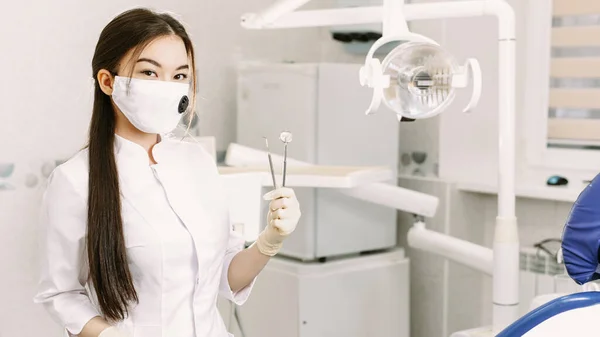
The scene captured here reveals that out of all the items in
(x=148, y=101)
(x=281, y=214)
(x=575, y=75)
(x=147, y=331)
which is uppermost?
(x=575, y=75)

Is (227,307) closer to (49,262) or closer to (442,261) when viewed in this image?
(442,261)

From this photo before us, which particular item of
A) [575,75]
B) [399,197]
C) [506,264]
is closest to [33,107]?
[399,197]

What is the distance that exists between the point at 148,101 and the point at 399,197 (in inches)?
43.5

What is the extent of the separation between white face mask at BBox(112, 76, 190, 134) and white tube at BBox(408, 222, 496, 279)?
106 cm

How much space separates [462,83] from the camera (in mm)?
2004

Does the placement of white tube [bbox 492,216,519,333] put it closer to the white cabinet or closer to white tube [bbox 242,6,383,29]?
white tube [bbox 242,6,383,29]

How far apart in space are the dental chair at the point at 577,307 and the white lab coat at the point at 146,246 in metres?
0.65

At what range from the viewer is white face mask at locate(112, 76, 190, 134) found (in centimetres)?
164

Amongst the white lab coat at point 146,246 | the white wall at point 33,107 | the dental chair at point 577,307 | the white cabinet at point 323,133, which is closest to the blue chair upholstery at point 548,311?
the dental chair at point 577,307

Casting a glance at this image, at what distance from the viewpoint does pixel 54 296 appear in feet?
5.39

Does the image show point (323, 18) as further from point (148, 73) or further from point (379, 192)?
point (148, 73)

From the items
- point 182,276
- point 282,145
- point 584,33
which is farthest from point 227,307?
point 584,33

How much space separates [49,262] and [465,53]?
5.74 feet

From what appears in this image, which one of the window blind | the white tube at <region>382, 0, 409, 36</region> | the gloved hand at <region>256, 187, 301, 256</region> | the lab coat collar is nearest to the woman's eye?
the lab coat collar
